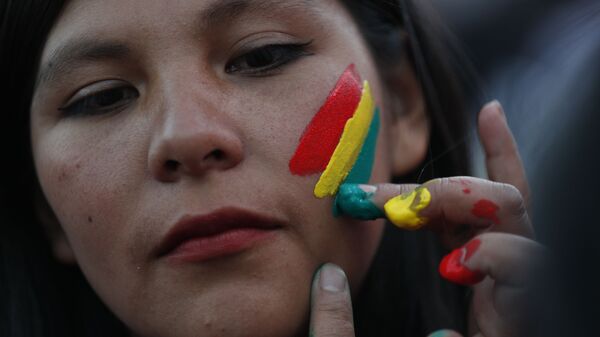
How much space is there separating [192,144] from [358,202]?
0.39 metres

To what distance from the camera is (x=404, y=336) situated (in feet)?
7.39

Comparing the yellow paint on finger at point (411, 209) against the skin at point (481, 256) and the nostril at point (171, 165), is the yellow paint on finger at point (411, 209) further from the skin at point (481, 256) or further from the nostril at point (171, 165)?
the nostril at point (171, 165)

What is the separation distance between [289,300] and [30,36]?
0.97 m

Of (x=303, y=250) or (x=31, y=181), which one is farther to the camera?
(x=31, y=181)

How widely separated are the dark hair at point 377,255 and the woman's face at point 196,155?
0.89 feet

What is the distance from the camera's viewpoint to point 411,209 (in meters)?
1.61

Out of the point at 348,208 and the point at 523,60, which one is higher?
the point at 523,60

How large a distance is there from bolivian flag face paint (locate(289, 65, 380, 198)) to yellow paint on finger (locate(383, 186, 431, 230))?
182 millimetres

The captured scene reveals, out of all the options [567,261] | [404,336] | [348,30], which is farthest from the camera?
[404,336]

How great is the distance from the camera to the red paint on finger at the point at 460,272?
1.55m

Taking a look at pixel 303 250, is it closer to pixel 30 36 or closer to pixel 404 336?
pixel 404 336

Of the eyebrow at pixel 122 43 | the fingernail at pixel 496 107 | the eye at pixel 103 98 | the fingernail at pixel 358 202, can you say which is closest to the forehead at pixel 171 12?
the eyebrow at pixel 122 43

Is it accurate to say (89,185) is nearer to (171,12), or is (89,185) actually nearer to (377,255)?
(171,12)

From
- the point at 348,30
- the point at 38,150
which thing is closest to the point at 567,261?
the point at 348,30
